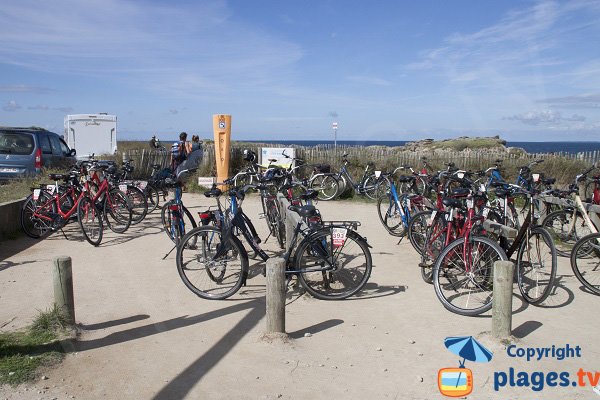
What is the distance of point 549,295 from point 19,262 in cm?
639

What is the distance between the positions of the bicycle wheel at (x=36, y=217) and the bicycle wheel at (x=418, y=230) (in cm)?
550

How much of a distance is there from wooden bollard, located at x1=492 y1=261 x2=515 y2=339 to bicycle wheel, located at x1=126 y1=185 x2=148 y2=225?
21.4 feet

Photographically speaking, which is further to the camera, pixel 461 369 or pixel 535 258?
pixel 535 258

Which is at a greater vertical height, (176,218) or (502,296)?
(176,218)

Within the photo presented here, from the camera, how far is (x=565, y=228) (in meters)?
7.46

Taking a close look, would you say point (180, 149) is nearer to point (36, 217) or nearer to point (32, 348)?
point (36, 217)

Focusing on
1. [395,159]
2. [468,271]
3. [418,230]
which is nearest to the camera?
[468,271]

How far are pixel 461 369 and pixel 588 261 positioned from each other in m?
3.43

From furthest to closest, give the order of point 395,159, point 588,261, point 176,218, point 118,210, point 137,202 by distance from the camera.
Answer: point 395,159
point 137,202
point 118,210
point 176,218
point 588,261

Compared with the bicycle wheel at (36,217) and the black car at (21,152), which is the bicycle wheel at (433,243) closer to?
the bicycle wheel at (36,217)

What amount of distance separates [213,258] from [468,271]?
257 cm

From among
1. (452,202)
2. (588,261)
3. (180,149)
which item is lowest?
(588,261)

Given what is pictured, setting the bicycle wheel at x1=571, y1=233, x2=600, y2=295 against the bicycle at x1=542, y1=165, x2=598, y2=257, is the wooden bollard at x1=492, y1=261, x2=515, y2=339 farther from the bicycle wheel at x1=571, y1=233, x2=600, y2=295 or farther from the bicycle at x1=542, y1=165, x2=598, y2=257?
the bicycle at x1=542, y1=165, x2=598, y2=257

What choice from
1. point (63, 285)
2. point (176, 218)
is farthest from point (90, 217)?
point (63, 285)
